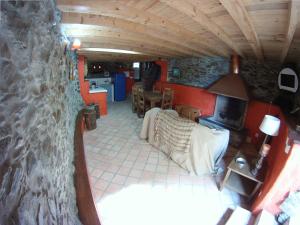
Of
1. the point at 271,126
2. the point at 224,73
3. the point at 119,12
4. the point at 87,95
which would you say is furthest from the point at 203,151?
the point at 87,95

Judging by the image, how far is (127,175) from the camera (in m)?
3.01

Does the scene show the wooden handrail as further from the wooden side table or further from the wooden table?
A: the wooden table

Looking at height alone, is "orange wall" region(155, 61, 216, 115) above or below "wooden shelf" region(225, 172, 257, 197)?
above

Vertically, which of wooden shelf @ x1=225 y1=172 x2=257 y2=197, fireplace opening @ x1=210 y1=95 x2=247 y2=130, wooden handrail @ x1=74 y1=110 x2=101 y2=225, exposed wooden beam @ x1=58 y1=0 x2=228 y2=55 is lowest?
wooden shelf @ x1=225 y1=172 x2=257 y2=197

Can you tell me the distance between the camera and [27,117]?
3.29 ft

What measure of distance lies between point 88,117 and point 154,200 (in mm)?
3128

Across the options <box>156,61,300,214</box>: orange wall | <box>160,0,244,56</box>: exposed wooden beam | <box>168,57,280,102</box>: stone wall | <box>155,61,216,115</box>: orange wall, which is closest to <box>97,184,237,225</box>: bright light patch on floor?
<box>156,61,300,214</box>: orange wall

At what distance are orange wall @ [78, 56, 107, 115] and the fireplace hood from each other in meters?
3.94

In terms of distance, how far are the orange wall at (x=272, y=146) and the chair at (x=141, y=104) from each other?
1.24 m

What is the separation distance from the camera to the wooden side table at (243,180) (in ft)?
7.94

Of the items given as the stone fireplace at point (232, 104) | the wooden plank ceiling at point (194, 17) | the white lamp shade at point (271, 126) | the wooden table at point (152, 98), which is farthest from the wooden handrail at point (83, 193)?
the stone fireplace at point (232, 104)

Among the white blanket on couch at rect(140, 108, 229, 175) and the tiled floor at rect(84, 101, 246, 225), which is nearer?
the tiled floor at rect(84, 101, 246, 225)

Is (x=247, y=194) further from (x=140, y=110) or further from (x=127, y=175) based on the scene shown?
(x=140, y=110)

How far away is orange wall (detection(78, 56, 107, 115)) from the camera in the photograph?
17.0ft
